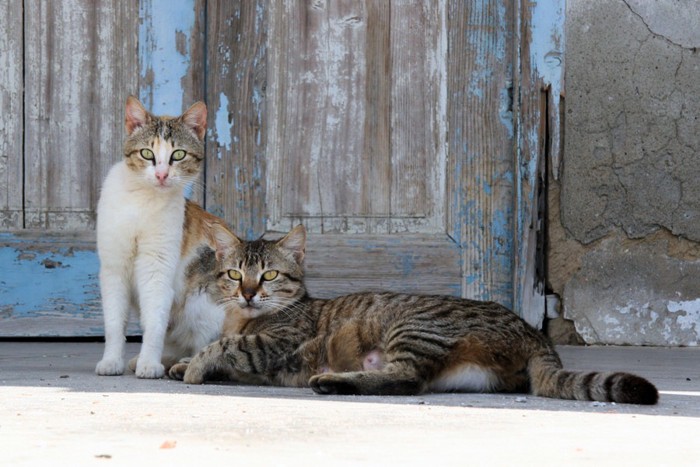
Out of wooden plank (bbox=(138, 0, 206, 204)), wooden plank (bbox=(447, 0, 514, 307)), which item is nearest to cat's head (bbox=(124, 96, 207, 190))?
wooden plank (bbox=(138, 0, 206, 204))

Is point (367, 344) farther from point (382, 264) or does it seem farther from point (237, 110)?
point (237, 110)

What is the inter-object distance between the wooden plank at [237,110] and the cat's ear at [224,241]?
102 cm

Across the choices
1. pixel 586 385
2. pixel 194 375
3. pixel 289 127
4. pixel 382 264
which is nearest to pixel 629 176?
pixel 382 264

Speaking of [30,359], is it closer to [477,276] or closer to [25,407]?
[25,407]

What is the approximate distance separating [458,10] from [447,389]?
8.28 feet

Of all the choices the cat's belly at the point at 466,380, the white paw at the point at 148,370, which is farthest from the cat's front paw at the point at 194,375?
the cat's belly at the point at 466,380

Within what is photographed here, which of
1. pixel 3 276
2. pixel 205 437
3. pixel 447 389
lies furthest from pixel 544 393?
pixel 3 276

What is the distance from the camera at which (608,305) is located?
18.5ft

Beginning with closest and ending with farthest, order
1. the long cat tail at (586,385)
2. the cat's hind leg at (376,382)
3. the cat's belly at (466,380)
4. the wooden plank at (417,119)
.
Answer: the long cat tail at (586,385), the cat's hind leg at (376,382), the cat's belly at (466,380), the wooden plank at (417,119)

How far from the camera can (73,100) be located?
5.75m

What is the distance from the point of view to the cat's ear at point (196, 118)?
4.69 m

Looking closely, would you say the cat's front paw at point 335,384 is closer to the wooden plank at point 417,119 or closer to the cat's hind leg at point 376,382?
the cat's hind leg at point 376,382

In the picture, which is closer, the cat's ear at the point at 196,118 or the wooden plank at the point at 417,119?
the cat's ear at the point at 196,118

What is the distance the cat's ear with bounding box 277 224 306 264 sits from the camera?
4.70m
